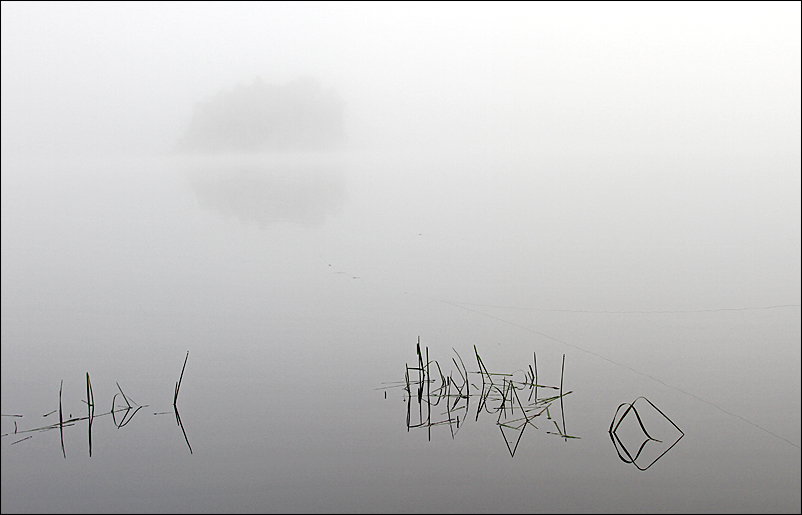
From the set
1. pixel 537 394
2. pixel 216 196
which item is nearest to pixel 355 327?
pixel 537 394

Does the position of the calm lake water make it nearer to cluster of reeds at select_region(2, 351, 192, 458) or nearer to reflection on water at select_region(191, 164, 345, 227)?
cluster of reeds at select_region(2, 351, 192, 458)

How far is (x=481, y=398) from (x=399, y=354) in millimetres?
914

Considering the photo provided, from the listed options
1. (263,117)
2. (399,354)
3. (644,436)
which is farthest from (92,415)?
(263,117)

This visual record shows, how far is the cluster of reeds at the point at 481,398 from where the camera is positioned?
10.6 feet

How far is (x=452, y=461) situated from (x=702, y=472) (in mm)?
898

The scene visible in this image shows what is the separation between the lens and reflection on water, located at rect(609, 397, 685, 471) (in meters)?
2.92

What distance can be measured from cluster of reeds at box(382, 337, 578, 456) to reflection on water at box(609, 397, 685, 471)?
20cm

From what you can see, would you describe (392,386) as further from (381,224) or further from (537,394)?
(381,224)

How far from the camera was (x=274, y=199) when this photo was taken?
1518cm

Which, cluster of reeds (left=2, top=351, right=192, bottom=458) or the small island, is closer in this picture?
cluster of reeds (left=2, top=351, right=192, bottom=458)

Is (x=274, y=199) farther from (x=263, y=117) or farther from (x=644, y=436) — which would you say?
(x=263, y=117)

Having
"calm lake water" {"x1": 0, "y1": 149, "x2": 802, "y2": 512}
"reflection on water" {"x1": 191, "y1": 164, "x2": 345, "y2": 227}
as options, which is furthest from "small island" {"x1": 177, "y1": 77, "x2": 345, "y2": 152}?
"calm lake water" {"x1": 0, "y1": 149, "x2": 802, "y2": 512}

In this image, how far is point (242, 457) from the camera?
2990 millimetres

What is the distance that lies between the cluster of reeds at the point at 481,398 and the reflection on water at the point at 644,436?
204mm
